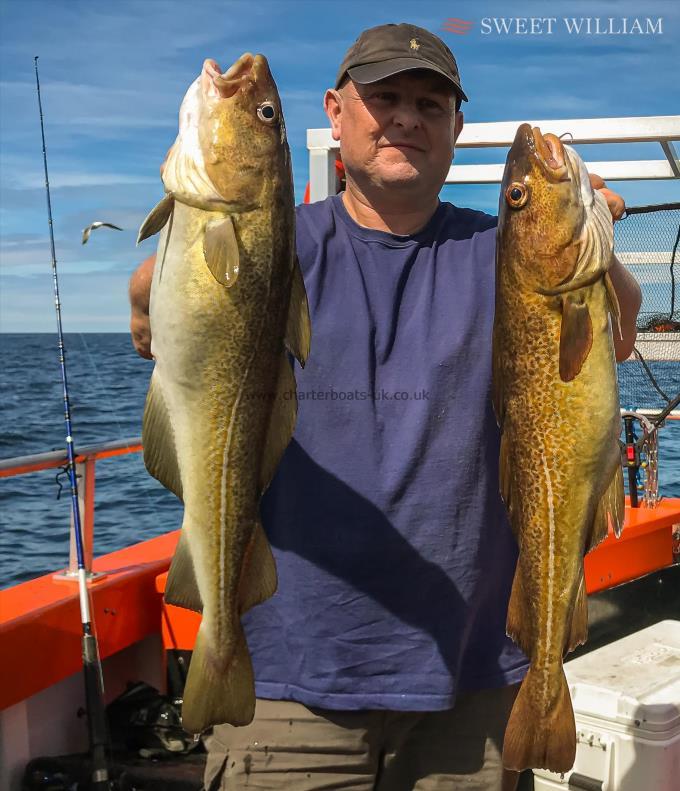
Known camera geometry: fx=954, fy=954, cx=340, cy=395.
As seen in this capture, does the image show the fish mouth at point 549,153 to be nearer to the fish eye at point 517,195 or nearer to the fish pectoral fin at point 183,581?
the fish eye at point 517,195

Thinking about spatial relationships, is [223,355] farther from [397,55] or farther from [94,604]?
[94,604]

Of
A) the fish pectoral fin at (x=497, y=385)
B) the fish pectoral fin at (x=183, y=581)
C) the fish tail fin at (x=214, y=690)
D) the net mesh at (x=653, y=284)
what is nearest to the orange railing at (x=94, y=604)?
the net mesh at (x=653, y=284)

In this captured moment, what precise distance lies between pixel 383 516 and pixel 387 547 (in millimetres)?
99

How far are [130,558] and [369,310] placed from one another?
2.87m

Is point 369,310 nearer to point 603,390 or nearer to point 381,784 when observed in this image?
point 603,390

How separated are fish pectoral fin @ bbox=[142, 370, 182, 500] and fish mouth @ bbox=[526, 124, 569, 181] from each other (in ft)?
4.21

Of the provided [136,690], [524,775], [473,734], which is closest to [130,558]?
[136,690]

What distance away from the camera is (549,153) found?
281 cm

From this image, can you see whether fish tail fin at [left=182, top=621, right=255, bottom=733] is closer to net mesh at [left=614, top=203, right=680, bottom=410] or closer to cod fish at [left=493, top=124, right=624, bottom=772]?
cod fish at [left=493, top=124, right=624, bottom=772]

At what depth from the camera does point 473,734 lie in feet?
10.2

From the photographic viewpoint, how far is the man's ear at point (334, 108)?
135 inches

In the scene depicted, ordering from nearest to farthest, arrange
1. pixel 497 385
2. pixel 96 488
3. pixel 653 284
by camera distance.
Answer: pixel 497 385 → pixel 653 284 → pixel 96 488

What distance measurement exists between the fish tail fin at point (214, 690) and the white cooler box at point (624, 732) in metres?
2.36

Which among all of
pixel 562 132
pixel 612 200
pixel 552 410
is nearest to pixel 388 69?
pixel 612 200
